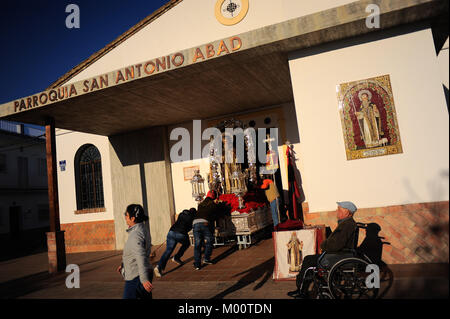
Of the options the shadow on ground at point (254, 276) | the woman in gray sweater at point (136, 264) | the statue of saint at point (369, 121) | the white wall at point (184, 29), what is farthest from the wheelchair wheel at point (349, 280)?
the white wall at point (184, 29)

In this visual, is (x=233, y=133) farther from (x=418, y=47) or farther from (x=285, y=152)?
(x=418, y=47)

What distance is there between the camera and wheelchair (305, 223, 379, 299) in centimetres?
382

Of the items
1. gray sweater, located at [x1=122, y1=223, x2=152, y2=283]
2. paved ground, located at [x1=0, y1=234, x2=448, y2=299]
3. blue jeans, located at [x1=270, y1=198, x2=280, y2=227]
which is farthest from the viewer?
blue jeans, located at [x1=270, y1=198, x2=280, y2=227]

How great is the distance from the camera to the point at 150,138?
11656 mm

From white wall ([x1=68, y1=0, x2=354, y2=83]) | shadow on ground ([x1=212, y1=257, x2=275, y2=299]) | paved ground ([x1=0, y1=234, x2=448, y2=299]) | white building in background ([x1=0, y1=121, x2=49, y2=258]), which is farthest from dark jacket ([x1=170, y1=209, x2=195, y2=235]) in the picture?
white building in background ([x1=0, y1=121, x2=49, y2=258])

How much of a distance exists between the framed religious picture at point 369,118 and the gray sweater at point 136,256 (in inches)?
150

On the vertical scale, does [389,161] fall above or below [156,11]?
below

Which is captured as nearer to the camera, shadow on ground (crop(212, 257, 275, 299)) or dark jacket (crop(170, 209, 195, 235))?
shadow on ground (crop(212, 257, 275, 299))

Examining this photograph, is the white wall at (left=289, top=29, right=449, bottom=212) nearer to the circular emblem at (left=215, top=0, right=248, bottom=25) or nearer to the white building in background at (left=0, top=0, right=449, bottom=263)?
the white building in background at (left=0, top=0, right=449, bottom=263)

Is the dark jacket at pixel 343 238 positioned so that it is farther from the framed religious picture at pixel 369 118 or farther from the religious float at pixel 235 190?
the religious float at pixel 235 190

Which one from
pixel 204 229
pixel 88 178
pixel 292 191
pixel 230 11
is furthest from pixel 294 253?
pixel 88 178

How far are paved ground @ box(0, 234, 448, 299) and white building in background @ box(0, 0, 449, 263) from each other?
0.33 metres
